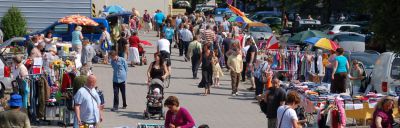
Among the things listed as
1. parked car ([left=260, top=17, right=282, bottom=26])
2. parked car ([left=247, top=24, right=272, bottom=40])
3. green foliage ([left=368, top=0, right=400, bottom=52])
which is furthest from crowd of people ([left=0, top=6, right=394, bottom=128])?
parked car ([left=260, top=17, right=282, bottom=26])

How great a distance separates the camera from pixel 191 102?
82.3 feet

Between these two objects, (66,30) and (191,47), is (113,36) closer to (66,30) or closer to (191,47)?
(66,30)

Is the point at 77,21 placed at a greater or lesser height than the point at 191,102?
greater

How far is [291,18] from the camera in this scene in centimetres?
6412

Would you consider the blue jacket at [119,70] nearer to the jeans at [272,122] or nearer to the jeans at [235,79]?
the jeans at [235,79]

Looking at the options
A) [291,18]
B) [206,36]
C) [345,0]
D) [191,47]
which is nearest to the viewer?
[191,47]

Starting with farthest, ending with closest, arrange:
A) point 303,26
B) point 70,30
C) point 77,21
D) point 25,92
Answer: point 303,26 → point 70,30 → point 77,21 → point 25,92

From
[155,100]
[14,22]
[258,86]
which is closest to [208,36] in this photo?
[258,86]

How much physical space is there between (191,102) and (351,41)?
15644mm

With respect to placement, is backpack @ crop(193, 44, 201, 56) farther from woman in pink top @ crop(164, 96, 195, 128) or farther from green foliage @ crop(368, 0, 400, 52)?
green foliage @ crop(368, 0, 400, 52)

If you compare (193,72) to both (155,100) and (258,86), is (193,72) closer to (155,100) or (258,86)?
(258,86)

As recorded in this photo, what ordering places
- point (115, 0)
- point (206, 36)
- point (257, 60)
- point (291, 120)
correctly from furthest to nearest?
1. point (115, 0)
2. point (206, 36)
3. point (257, 60)
4. point (291, 120)

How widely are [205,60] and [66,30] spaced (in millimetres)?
11169

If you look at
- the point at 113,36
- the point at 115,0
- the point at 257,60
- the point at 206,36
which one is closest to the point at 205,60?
the point at 257,60
